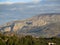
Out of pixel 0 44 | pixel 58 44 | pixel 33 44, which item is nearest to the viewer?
pixel 0 44

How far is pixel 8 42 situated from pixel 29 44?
34.1 ft

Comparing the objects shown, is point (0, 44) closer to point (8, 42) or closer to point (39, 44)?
point (8, 42)

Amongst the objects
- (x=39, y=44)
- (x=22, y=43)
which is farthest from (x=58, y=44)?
(x=22, y=43)

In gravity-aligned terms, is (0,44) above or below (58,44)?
above

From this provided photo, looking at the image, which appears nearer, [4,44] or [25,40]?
[4,44]

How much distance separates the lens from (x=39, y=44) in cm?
11425

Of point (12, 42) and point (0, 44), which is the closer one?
point (0, 44)

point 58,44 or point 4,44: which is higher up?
point 4,44

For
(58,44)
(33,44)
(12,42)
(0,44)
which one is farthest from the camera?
(58,44)

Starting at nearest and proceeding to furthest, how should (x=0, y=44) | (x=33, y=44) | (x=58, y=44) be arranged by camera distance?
(x=0, y=44) → (x=33, y=44) → (x=58, y=44)

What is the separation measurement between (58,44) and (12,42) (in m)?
A: 28.6

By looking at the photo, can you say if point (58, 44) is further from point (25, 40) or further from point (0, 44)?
point (0, 44)

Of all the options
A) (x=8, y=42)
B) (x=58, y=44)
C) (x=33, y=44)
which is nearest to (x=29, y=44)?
(x=33, y=44)

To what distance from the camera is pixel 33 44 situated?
111 m
